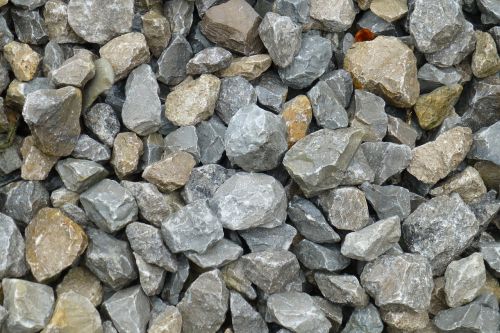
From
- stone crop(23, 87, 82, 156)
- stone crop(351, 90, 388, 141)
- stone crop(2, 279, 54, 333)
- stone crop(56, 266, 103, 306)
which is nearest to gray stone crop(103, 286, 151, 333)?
stone crop(56, 266, 103, 306)

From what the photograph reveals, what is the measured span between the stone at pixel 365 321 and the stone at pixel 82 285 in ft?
2.05

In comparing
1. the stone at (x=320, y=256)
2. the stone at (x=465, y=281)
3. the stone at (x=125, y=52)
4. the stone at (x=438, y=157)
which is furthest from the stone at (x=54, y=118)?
the stone at (x=465, y=281)

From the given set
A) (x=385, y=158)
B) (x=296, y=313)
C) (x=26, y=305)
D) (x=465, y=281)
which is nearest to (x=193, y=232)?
(x=296, y=313)

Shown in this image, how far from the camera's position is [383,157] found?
1751 mm

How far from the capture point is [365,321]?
162 centimetres

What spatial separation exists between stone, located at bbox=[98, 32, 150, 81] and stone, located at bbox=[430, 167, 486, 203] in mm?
875

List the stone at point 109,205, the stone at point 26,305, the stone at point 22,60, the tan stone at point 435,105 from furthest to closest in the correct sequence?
1. the tan stone at point 435,105
2. the stone at point 22,60
3. the stone at point 109,205
4. the stone at point 26,305

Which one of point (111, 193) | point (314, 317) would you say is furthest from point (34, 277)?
point (314, 317)

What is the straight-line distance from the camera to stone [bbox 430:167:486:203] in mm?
1786

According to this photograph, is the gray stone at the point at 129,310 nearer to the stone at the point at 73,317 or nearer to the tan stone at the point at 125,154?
the stone at the point at 73,317

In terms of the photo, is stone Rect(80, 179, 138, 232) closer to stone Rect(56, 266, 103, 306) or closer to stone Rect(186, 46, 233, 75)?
stone Rect(56, 266, 103, 306)

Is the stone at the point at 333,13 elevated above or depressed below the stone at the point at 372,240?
above

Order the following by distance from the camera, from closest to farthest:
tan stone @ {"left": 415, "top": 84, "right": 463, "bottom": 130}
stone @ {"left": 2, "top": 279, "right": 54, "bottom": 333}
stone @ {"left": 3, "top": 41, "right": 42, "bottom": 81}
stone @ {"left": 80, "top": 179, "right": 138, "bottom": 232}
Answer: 1. stone @ {"left": 2, "top": 279, "right": 54, "bottom": 333}
2. stone @ {"left": 80, "top": 179, "right": 138, "bottom": 232}
3. stone @ {"left": 3, "top": 41, "right": 42, "bottom": 81}
4. tan stone @ {"left": 415, "top": 84, "right": 463, "bottom": 130}

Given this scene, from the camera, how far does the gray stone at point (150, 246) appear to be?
1605mm
